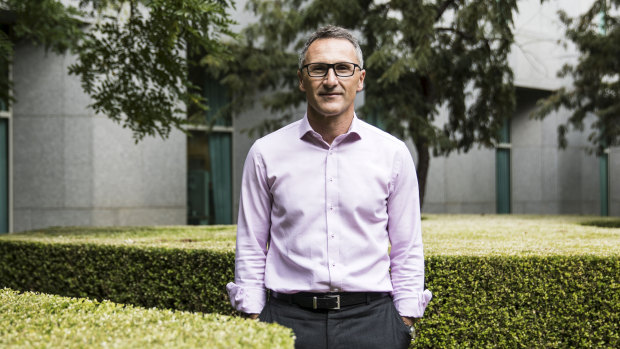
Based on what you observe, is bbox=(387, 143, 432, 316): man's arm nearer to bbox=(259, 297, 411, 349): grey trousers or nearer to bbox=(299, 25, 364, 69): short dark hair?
bbox=(259, 297, 411, 349): grey trousers

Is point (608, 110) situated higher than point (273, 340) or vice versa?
point (608, 110)

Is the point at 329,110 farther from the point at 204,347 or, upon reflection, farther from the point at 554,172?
the point at 554,172

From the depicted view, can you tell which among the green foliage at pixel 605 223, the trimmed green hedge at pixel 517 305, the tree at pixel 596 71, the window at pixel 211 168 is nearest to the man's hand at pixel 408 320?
the trimmed green hedge at pixel 517 305

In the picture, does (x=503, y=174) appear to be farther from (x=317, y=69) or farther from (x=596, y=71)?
(x=317, y=69)

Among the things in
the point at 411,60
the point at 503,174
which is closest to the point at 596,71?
the point at 411,60

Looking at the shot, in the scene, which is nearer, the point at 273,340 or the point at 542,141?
the point at 273,340

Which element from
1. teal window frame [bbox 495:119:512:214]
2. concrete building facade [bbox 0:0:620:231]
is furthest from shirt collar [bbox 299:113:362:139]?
teal window frame [bbox 495:119:512:214]

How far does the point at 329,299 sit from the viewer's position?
9.16 ft

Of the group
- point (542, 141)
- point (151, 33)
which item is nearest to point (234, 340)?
point (151, 33)

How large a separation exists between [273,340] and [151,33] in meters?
6.56

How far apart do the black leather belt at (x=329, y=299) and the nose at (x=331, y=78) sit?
87 cm

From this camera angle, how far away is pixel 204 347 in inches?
91.4

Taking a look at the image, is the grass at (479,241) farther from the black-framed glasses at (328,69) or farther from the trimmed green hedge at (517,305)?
the black-framed glasses at (328,69)

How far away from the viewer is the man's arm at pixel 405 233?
2.99 m
